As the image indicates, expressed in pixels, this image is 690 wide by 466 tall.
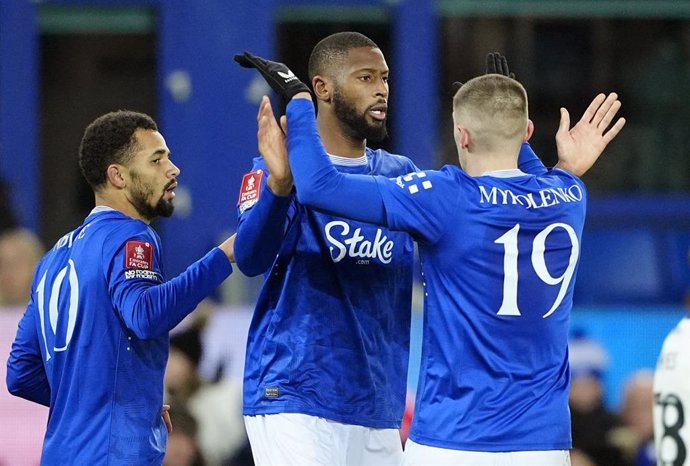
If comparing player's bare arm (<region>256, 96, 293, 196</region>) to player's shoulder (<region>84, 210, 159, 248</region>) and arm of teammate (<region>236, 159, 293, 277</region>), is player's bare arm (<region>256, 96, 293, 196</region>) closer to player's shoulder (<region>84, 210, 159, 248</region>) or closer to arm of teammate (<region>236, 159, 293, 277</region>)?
arm of teammate (<region>236, 159, 293, 277</region>)

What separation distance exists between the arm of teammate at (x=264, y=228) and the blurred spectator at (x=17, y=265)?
4043mm

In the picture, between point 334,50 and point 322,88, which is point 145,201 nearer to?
point 322,88

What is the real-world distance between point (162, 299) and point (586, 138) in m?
1.51

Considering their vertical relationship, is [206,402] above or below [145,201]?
below

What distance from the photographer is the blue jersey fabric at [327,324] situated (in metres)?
4.50

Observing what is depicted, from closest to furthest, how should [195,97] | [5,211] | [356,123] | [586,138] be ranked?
[586,138], [356,123], [5,211], [195,97]

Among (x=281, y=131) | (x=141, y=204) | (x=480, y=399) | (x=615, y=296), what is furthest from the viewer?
(x=615, y=296)

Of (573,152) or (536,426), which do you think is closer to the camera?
(536,426)

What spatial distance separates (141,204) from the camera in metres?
4.52

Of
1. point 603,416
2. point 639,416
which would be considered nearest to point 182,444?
point 603,416

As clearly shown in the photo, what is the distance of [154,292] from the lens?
4.20m

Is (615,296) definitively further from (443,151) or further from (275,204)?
(275,204)

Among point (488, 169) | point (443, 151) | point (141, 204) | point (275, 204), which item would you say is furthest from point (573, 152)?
point (443, 151)

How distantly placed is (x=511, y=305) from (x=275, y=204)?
84 cm
